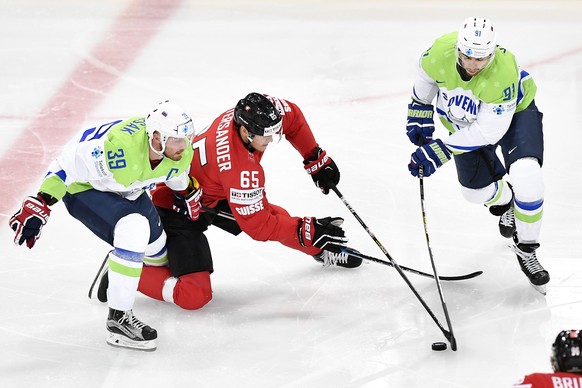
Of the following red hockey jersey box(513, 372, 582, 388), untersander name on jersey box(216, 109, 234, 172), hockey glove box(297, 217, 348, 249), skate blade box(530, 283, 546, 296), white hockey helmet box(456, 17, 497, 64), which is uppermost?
white hockey helmet box(456, 17, 497, 64)

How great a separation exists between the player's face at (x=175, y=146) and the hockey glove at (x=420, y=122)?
1.26 m

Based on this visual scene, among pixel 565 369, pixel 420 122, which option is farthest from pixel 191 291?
pixel 565 369

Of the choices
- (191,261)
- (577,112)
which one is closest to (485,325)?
(191,261)

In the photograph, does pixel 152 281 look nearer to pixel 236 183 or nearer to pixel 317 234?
pixel 236 183

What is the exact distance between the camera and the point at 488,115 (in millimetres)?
4164

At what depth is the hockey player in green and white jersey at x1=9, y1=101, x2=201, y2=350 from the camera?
3695mm

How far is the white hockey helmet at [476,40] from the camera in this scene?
3994 mm

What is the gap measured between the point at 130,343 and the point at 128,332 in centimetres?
4

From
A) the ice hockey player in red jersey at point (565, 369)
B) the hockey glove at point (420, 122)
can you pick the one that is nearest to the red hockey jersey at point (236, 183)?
the hockey glove at point (420, 122)

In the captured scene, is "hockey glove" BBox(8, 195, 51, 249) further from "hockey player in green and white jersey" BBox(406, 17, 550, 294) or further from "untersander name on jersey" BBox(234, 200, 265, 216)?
"hockey player in green and white jersey" BBox(406, 17, 550, 294)

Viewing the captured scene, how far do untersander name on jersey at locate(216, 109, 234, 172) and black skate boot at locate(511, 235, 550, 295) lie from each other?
130 centimetres

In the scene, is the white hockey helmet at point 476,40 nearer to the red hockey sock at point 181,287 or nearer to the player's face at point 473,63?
the player's face at point 473,63

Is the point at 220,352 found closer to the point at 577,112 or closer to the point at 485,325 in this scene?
the point at 485,325

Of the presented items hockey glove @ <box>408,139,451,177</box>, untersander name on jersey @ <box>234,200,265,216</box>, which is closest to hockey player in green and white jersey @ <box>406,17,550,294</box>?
hockey glove @ <box>408,139,451,177</box>
